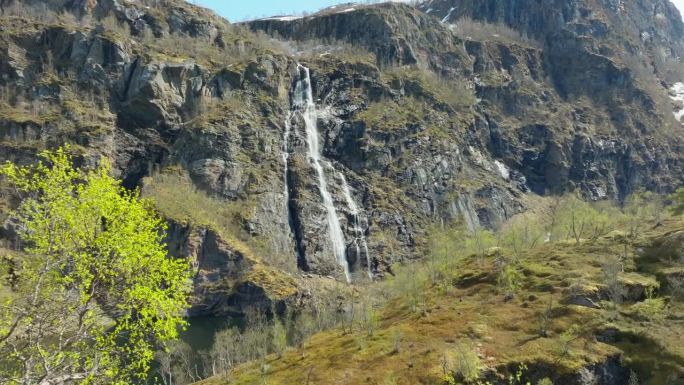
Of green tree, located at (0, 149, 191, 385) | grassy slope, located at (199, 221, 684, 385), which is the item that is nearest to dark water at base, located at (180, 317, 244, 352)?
grassy slope, located at (199, 221, 684, 385)

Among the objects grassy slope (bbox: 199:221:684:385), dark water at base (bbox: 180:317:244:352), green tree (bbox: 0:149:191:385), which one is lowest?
dark water at base (bbox: 180:317:244:352)

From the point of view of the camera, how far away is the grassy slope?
6819cm

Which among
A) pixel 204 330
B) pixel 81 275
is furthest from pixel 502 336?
pixel 204 330

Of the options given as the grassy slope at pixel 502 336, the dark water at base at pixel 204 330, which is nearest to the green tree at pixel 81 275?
the grassy slope at pixel 502 336

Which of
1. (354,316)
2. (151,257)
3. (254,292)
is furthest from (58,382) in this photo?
A: (254,292)

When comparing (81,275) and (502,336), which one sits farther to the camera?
(502,336)

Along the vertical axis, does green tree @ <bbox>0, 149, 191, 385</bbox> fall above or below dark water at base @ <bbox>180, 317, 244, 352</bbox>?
above

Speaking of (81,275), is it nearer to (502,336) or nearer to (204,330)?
(502,336)

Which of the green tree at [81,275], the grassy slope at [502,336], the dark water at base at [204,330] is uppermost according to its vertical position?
the green tree at [81,275]

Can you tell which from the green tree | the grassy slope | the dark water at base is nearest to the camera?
the green tree

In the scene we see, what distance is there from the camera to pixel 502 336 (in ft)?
257

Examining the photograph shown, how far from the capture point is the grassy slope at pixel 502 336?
68.2 m

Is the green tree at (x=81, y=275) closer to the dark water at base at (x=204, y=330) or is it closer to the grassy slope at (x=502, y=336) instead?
the grassy slope at (x=502, y=336)

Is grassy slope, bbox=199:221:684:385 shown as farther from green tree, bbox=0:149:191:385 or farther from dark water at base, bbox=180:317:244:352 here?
green tree, bbox=0:149:191:385
